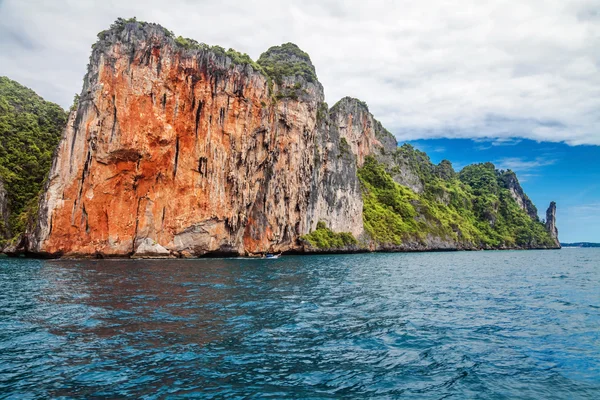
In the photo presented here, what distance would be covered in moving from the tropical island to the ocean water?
31.1m

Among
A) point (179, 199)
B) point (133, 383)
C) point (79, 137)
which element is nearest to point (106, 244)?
point (179, 199)

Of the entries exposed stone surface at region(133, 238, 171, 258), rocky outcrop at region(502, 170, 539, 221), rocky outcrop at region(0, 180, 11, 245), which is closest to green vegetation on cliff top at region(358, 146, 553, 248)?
rocky outcrop at region(502, 170, 539, 221)

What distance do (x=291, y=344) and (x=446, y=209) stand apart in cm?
12552

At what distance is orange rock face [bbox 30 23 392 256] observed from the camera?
49125 mm

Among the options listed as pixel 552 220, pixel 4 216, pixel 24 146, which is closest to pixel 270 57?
pixel 24 146

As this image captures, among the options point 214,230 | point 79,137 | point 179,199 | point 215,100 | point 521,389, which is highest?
point 215,100

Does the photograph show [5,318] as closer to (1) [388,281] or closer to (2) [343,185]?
(1) [388,281]

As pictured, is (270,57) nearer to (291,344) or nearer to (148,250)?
(148,250)

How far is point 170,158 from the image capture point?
53.9 meters

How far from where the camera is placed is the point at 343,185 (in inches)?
3492

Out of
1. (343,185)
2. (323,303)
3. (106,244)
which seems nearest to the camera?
(323,303)

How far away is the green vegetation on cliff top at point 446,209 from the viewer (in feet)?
333

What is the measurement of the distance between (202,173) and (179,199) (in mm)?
5044

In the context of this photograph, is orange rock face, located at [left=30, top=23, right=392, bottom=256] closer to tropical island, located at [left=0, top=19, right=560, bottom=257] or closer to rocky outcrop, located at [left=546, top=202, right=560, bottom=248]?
tropical island, located at [left=0, top=19, right=560, bottom=257]
